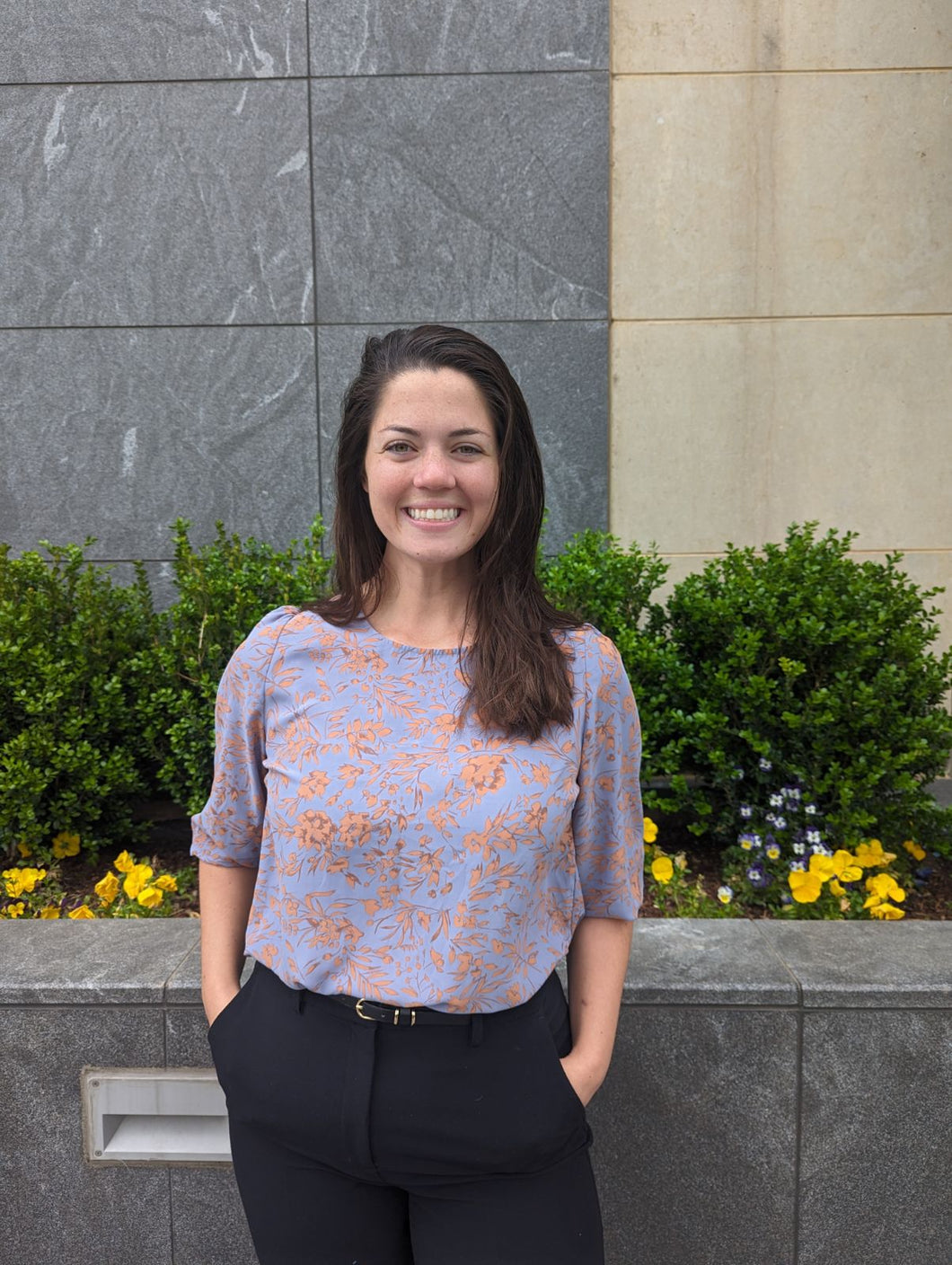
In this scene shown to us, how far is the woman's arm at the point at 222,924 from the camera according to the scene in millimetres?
1756

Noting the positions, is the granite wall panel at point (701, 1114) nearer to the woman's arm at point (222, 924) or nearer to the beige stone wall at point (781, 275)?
the woman's arm at point (222, 924)

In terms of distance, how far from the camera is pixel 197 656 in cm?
350

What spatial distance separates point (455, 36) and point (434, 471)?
408 centimetres

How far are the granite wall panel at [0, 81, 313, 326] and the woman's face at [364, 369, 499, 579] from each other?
3593 millimetres

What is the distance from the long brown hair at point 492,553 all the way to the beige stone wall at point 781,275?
3.36m

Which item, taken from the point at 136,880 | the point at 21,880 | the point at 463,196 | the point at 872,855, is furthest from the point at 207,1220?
the point at 463,196

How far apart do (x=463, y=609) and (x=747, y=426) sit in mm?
3629

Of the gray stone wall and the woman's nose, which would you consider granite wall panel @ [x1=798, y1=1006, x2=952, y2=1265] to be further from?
the gray stone wall

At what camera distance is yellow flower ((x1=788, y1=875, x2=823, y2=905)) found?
9.64 feet

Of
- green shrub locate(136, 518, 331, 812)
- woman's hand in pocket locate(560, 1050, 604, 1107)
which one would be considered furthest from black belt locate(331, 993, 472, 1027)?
green shrub locate(136, 518, 331, 812)

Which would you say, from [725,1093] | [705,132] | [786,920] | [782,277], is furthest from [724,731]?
[705,132]

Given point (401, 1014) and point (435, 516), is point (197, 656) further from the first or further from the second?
point (401, 1014)

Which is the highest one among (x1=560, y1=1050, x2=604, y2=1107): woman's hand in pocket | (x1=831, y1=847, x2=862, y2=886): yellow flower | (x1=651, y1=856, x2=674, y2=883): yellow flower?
(x1=560, y1=1050, x2=604, y2=1107): woman's hand in pocket

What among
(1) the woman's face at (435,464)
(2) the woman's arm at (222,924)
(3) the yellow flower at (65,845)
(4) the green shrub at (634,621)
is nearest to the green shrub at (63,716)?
(3) the yellow flower at (65,845)
